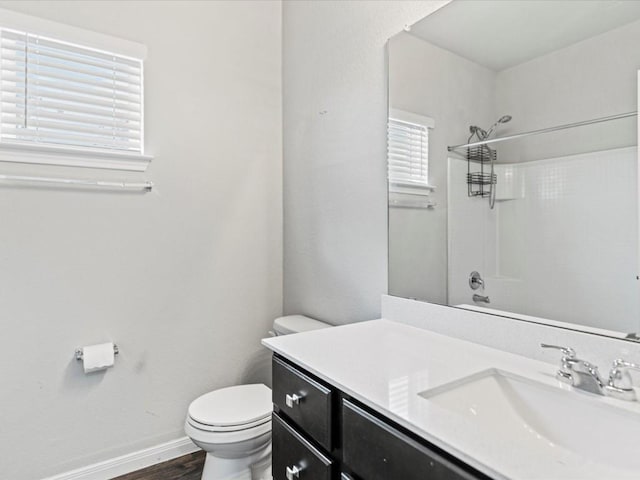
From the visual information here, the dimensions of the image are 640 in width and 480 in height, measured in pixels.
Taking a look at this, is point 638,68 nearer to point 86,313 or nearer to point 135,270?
point 135,270

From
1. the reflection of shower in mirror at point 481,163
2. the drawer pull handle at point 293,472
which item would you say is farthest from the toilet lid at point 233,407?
the reflection of shower in mirror at point 481,163

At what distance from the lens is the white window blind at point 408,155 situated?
4.79 feet

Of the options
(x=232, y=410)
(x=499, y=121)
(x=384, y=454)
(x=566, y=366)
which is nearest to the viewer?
(x=384, y=454)

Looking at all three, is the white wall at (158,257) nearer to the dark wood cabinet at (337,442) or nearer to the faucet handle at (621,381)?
the dark wood cabinet at (337,442)

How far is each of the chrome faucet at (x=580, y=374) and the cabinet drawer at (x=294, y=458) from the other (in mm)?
607

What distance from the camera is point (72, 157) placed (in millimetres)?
1694

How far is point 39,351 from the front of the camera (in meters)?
1.65

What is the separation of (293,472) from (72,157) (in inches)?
63.0

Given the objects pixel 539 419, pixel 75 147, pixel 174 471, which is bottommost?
pixel 174 471

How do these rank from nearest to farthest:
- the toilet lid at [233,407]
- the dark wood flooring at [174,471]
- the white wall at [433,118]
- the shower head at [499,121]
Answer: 1. the shower head at [499,121]
2. the white wall at [433,118]
3. the toilet lid at [233,407]
4. the dark wood flooring at [174,471]

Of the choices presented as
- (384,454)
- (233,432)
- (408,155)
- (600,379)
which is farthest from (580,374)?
(233,432)

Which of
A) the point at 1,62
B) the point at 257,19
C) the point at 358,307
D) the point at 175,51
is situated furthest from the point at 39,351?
the point at 257,19

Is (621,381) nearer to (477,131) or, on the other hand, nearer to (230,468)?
(477,131)

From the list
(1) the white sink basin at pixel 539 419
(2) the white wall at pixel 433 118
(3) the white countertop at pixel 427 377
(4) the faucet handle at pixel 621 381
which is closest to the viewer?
(3) the white countertop at pixel 427 377
